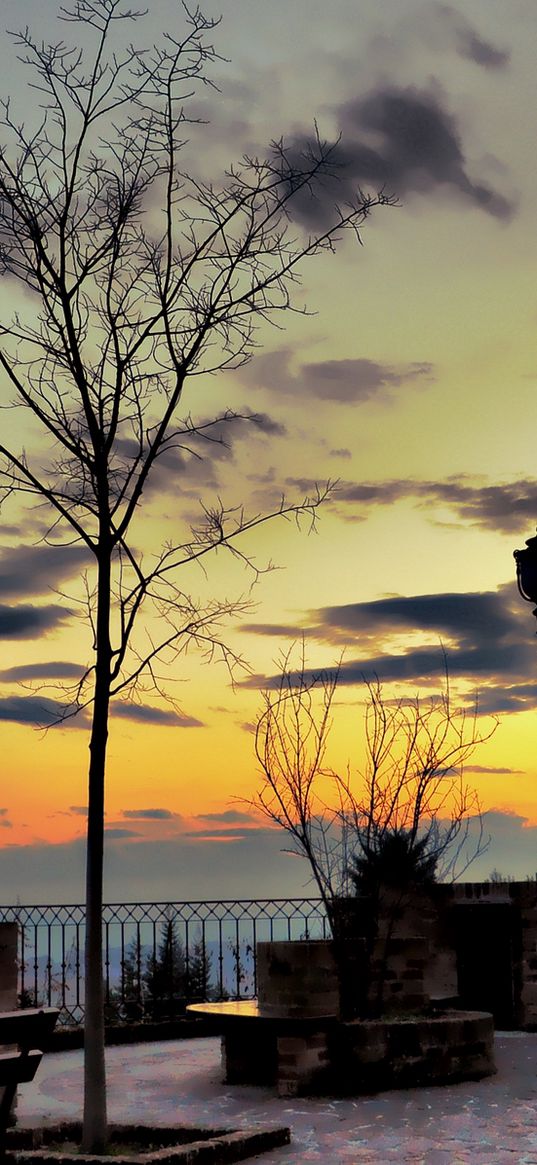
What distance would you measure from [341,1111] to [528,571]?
418 cm

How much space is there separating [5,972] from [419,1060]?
12.4 ft

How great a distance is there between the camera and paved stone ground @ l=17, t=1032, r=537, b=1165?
841 cm

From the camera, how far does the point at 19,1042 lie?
778cm

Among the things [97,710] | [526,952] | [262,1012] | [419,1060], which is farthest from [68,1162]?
[526,952]

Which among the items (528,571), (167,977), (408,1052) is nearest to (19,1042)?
(408,1052)

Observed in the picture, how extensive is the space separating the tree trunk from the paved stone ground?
42.5 inches

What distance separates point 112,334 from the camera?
9.50 m

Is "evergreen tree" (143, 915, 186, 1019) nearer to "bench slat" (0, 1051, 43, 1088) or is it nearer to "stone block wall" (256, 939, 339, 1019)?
"stone block wall" (256, 939, 339, 1019)

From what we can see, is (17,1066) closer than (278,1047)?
Yes

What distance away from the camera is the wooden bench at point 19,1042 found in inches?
302

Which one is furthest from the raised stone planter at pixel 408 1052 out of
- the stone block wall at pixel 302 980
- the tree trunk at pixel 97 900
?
the tree trunk at pixel 97 900

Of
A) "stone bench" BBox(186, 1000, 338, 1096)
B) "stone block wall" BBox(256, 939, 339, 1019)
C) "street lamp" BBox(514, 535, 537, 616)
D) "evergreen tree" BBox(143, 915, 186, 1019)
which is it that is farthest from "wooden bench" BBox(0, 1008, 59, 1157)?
"evergreen tree" BBox(143, 915, 186, 1019)

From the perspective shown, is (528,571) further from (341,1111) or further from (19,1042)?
(19,1042)

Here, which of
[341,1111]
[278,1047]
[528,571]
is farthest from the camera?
[278,1047]
